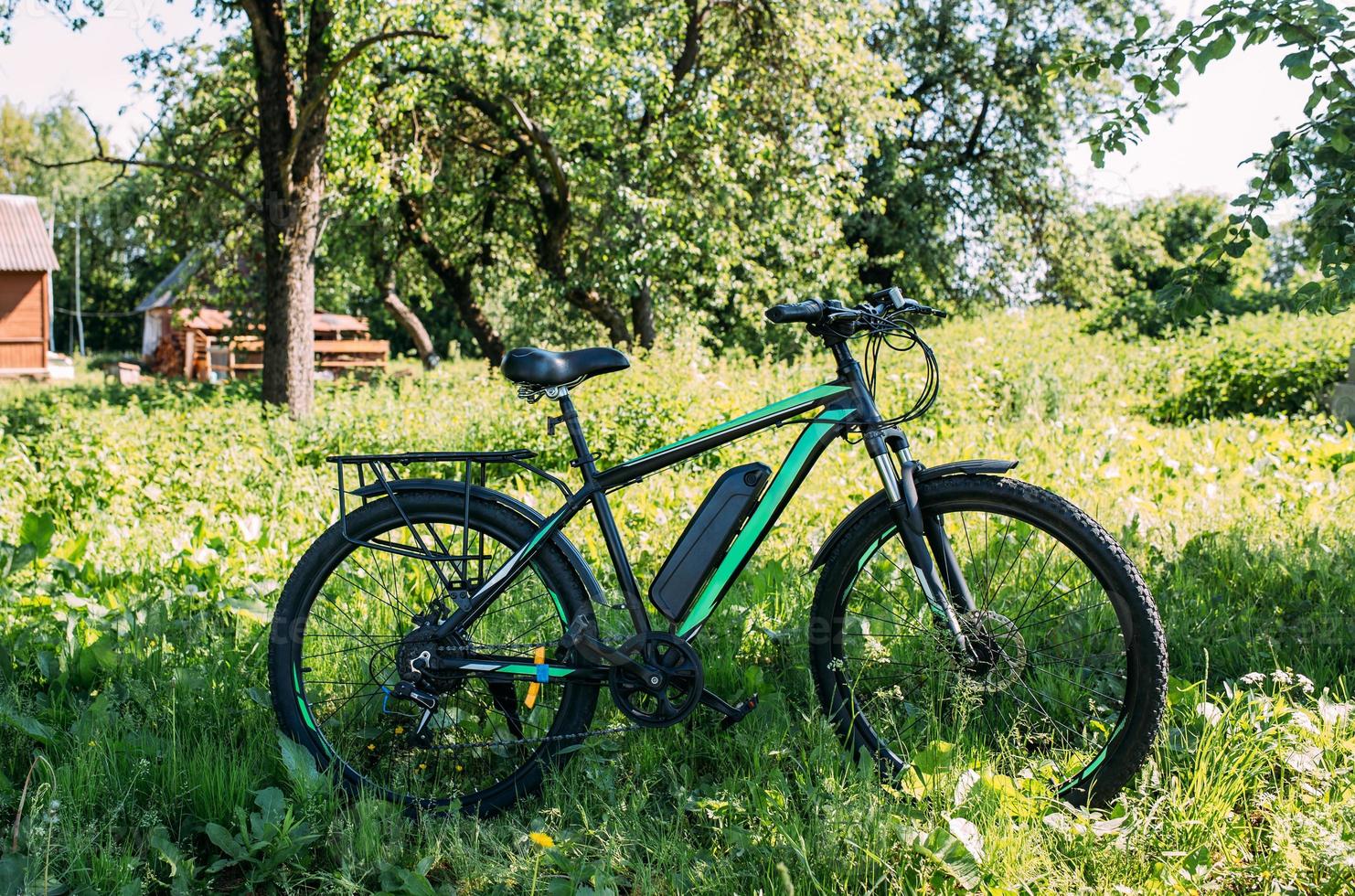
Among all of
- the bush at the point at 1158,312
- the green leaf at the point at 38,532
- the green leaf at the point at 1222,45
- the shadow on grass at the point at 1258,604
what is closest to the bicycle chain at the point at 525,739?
the shadow on grass at the point at 1258,604

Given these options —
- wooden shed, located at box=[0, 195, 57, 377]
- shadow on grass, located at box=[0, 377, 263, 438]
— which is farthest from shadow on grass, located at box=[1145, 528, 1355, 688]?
wooden shed, located at box=[0, 195, 57, 377]

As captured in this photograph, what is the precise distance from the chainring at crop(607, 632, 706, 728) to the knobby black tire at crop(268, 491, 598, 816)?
0.38 ft

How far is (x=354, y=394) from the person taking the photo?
11.4 meters

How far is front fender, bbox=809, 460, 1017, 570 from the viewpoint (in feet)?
8.41

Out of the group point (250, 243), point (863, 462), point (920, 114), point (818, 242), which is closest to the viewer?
point (863, 462)

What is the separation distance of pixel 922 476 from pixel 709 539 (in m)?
0.57

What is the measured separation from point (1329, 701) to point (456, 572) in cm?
248

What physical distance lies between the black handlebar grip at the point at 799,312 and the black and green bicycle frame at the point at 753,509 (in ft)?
0.38

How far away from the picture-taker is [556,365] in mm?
2678

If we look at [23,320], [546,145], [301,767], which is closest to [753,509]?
[301,767]

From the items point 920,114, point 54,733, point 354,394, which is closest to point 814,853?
point 54,733

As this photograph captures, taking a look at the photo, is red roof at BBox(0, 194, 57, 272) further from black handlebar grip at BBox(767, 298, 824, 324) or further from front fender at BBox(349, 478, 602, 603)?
black handlebar grip at BBox(767, 298, 824, 324)

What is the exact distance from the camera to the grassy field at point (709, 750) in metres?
2.29

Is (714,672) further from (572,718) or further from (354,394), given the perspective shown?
(354,394)
